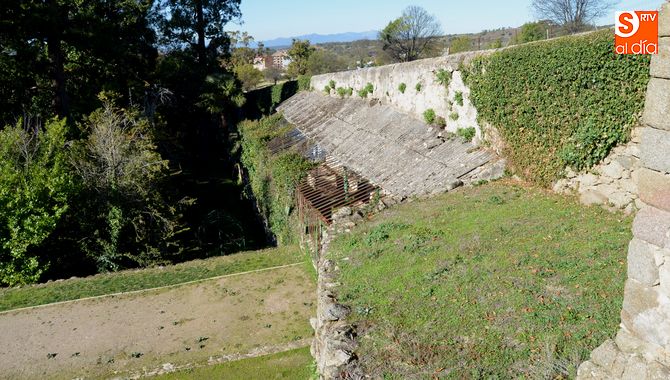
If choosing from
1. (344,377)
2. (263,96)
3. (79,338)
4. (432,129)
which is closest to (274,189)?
(432,129)

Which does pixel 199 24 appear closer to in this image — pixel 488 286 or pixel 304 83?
pixel 304 83

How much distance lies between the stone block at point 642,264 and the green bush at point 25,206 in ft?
46.8

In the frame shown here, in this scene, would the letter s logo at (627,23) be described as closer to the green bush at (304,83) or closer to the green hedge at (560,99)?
the green hedge at (560,99)

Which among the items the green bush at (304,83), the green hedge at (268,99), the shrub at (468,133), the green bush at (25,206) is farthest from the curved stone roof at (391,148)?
Result: the green hedge at (268,99)

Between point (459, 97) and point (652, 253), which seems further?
point (459, 97)

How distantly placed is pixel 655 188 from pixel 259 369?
22.9ft

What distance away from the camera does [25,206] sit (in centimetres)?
1399

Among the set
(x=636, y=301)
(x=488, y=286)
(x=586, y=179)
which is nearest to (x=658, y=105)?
(x=636, y=301)

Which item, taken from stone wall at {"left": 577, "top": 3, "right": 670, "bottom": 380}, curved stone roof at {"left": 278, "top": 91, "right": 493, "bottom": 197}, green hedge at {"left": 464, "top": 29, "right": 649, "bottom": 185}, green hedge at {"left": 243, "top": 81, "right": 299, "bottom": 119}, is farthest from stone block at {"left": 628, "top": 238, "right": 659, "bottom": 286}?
green hedge at {"left": 243, "top": 81, "right": 299, "bottom": 119}

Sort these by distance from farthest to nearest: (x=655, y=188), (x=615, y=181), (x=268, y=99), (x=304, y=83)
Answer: (x=268, y=99) → (x=304, y=83) → (x=615, y=181) → (x=655, y=188)

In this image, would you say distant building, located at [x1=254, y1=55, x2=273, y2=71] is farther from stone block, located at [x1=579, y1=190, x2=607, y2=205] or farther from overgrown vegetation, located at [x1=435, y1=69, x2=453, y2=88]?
stone block, located at [x1=579, y1=190, x2=607, y2=205]

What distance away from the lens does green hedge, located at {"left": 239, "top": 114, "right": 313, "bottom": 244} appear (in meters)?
15.2

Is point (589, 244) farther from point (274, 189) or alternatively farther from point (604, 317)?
point (274, 189)

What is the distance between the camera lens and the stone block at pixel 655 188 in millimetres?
3254
